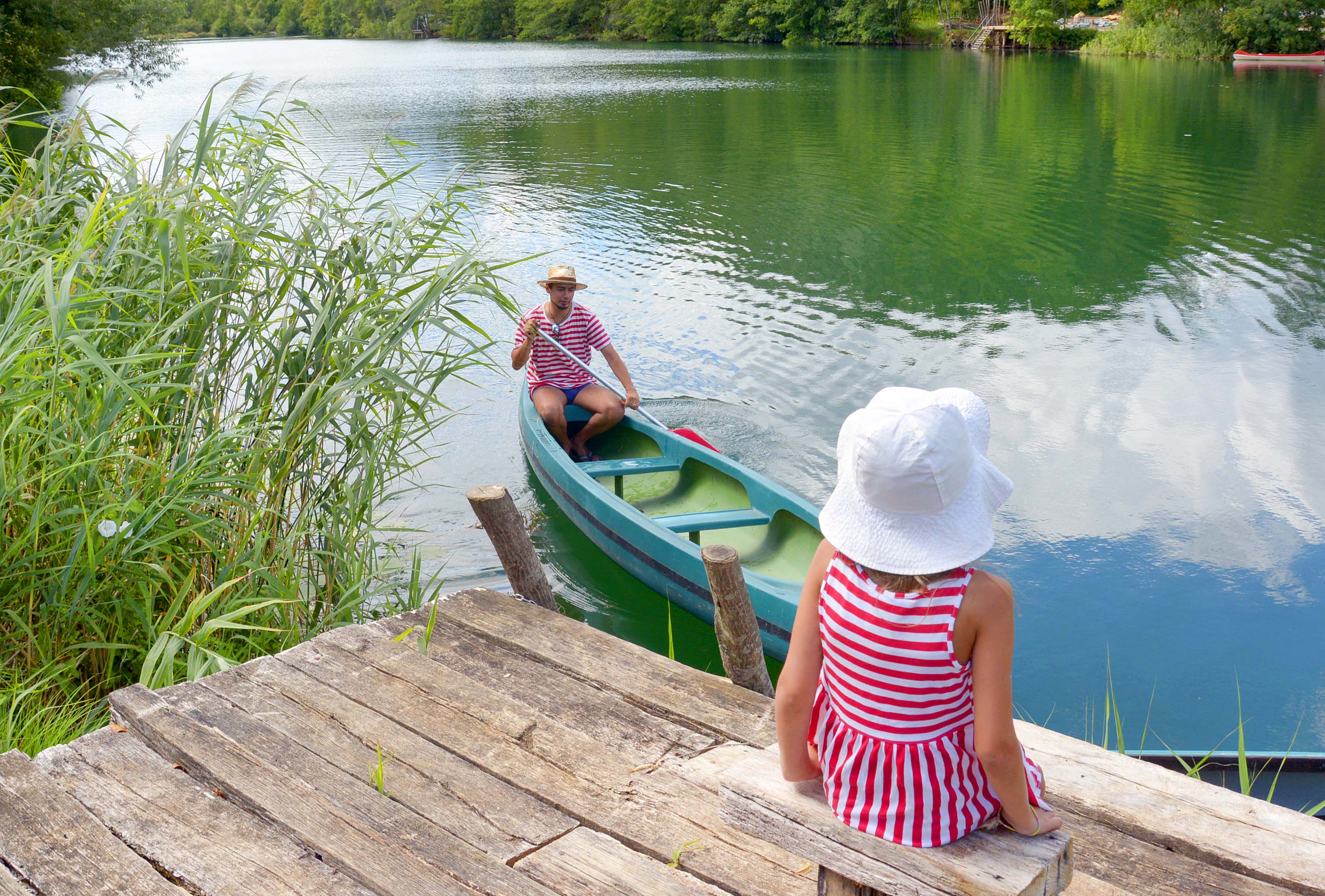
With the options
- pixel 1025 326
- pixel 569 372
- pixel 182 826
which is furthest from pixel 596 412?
A: pixel 1025 326

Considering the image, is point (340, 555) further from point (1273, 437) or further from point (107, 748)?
point (1273, 437)

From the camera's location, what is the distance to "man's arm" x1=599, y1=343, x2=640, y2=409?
6.16m

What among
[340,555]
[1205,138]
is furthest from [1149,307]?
[1205,138]

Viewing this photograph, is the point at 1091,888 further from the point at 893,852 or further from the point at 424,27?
the point at 424,27

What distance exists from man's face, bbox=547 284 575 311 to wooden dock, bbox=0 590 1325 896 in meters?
3.19

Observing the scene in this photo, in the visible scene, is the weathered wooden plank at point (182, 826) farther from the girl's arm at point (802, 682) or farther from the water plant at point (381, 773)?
the girl's arm at point (802, 682)

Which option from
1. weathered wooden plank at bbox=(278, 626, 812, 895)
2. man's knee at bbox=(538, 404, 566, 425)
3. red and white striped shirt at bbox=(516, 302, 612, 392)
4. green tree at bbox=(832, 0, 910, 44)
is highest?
green tree at bbox=(832, 0, 910, 44)

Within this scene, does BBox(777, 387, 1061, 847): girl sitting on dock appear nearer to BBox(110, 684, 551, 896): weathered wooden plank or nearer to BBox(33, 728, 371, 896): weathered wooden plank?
BBox(110, 684, 551, 896): weathered wooden plank

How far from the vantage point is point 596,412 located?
6258mm

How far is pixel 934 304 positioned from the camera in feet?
33.8

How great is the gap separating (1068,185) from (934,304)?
22.2 ft

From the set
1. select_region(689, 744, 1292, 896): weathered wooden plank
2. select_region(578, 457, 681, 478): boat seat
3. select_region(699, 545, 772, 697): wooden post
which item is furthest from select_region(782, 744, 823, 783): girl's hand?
select_region(578, 457, 681, 478): boat seat

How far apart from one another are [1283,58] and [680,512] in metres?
34.3

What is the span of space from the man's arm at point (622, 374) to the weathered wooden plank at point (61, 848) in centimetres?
409
